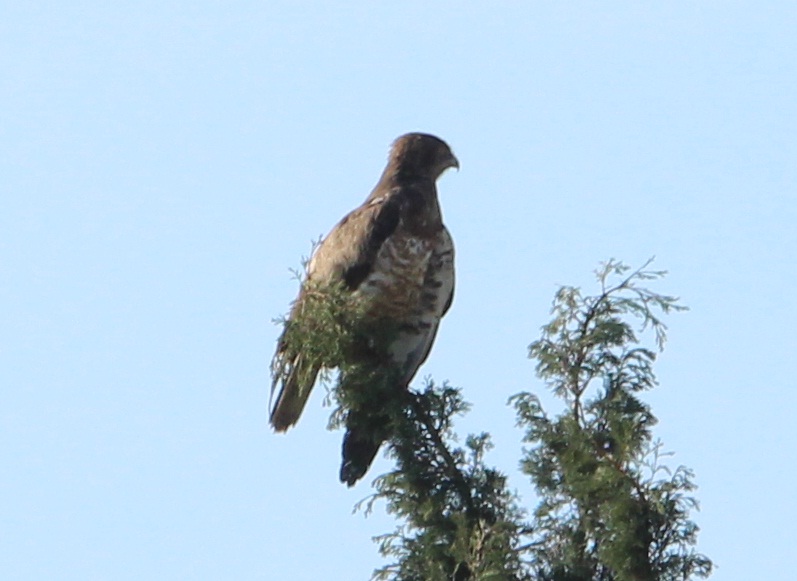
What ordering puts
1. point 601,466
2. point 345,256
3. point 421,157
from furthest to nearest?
point 421,157, point 345,256, point 601,466

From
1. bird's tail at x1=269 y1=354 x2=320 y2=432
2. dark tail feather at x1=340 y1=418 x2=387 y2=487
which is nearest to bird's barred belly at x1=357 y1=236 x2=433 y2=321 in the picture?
bird's tail at x1=269 y1=354 x2=320 y2=432

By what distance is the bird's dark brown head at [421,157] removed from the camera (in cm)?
907

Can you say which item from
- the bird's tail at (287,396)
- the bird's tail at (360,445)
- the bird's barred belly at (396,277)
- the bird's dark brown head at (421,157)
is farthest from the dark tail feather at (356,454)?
the bird's dark brown head at (421,157)

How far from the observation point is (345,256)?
27.0 feet

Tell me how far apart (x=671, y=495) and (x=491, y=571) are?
63 cm

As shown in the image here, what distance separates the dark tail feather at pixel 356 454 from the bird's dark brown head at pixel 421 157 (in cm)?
219

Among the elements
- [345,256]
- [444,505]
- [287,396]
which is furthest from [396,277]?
[444,505]

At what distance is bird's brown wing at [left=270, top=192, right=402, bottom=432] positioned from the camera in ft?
26.0

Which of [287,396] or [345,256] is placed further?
[345,256]

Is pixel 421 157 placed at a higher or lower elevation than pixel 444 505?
higher

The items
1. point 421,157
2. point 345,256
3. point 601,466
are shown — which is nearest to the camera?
point 601,466

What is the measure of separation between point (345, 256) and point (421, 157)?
3.79ft

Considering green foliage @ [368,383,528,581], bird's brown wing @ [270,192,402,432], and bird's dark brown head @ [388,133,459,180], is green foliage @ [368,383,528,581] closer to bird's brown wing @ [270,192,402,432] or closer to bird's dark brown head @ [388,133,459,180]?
bird's brown wing @ [270,192,402,432]

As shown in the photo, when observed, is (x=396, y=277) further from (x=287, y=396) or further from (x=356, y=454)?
(x=356, y=454)
